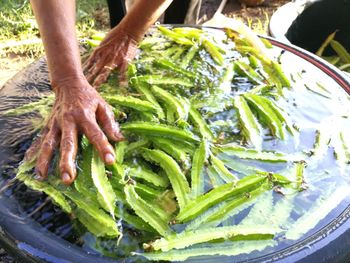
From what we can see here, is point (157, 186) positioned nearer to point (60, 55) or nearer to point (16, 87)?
point (60, 55)

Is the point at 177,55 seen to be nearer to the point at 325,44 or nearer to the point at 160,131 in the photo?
the point at 160,131

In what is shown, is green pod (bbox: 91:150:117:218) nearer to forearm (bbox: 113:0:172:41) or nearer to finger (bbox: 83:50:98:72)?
finger (bbox: 83:50:98:72)

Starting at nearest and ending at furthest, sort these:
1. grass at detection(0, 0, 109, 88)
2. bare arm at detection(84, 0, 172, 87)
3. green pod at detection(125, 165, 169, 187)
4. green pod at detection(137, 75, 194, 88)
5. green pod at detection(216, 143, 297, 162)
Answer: green pod at detection(125, 165, 169, 187) < green pod at detection(216, 143, 297, 162) < green pod at detection(137, 75, 194, 88) < bare arm at detection(84, 0, 172, 87) < grass at detection(0, 0, 109, 88)

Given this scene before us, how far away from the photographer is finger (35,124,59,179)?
4.38 ft

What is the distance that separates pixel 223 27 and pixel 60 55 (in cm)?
84

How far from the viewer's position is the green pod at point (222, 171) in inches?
52.7

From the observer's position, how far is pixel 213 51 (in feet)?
6.26

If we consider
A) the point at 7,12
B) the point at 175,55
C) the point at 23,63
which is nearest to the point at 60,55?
the point at 175,55

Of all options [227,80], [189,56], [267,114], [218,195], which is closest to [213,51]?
[189,56]

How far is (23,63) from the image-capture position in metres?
4.12

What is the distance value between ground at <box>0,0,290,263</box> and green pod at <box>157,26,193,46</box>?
172 cm

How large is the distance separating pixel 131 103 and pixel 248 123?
1.25ft

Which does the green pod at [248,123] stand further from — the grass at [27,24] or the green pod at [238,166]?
the grass at [27,24]

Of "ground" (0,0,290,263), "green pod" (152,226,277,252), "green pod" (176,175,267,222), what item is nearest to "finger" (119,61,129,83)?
"green pod" (176,175,267,222)
